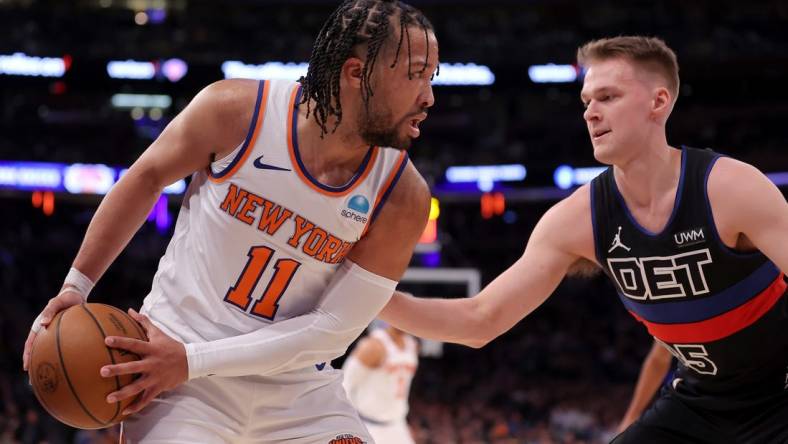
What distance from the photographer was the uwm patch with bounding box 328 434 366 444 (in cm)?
303

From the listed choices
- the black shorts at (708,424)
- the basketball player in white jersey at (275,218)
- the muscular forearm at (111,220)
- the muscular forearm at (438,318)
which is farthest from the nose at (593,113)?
the muscular forearm at (111,220)

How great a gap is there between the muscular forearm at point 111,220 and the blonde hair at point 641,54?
5.76ft

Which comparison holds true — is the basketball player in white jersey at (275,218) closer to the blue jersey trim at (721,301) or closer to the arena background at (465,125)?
the blue jersey trim at (721,301)

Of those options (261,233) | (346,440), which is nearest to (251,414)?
(346,440)

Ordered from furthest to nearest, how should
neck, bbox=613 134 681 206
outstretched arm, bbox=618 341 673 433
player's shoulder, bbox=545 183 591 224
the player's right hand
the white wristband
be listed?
outstretched arm, bbox=618 341 673 433 < player's shoulder, bbox=545 183 591 224 < neck, bbox=613 134 681 206 < the white wristband < the player's right hand

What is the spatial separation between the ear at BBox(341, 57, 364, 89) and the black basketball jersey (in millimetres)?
1174

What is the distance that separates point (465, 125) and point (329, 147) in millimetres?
18303

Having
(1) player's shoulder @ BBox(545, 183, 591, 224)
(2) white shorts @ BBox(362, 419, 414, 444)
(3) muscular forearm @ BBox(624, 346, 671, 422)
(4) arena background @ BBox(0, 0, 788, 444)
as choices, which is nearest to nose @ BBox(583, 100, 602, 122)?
(1) player's shoulder @ BBox(545, 183, 591, 224)

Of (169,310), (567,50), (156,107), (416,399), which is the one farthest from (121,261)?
(169,310)

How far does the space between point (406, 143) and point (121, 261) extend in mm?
18416

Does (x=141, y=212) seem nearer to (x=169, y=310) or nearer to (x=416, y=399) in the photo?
(x=169, y=310)

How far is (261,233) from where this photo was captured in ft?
9.74

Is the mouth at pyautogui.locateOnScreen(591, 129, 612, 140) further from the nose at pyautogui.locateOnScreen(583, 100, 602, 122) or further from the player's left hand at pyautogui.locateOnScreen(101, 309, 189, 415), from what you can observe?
the player's left hand at pyautogui.locateOnScreen(101, 309, 189, 415)

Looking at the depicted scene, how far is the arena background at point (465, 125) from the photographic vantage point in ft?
58.3
